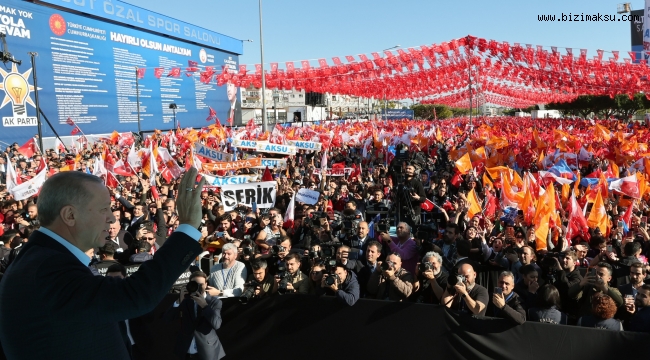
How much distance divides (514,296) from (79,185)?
165 inches

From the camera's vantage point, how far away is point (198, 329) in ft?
16.2

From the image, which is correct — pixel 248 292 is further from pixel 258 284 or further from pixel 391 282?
pixel 391 282

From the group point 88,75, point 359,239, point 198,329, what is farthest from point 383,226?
point 88,75

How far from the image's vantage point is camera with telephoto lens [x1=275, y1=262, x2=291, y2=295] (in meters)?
5.34

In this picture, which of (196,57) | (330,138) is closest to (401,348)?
(330,138)

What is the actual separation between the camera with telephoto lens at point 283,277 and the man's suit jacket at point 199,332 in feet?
2.22

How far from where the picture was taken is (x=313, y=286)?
5770 millimetres

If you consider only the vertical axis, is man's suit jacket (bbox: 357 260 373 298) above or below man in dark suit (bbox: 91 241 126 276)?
below

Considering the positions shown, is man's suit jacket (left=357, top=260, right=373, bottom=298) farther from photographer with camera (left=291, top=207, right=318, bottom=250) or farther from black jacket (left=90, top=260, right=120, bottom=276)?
black jacket (left=90, top=260, right=120, bottom=276)

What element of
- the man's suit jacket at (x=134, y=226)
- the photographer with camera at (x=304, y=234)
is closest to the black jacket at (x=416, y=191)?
the photographer with camera at (x=304, y=234)

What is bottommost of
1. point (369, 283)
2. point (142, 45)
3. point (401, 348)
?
point (401, 348)

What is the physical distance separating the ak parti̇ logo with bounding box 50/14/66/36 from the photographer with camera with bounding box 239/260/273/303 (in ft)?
98.3

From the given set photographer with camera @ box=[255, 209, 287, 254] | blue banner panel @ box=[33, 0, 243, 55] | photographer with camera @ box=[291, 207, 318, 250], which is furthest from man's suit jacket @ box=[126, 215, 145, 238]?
blue banner panel @ box=[33, 0, 243, 55]

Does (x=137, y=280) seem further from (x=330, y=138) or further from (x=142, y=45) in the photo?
(x=142, y=45)
